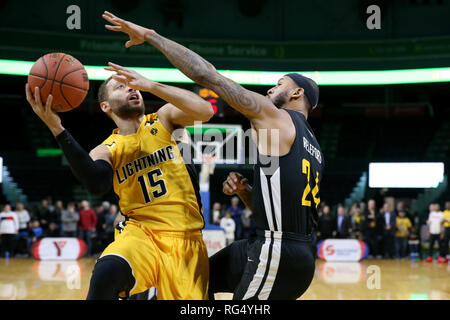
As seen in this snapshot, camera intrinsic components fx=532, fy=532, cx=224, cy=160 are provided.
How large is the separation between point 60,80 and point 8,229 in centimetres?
1079

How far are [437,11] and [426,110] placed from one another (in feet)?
Answer: 11.7

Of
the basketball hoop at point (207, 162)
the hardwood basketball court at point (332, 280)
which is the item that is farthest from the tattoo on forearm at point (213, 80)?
the basketball hoop at point (207, 162)

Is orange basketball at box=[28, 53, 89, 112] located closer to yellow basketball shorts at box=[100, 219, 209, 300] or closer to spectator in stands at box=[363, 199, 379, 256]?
yellow basketball shorts at box=[100, 219, 209, 300]

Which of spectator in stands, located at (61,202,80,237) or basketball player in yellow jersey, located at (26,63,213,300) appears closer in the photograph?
basketball player in yellow jersey, located at (26,63,213,300)

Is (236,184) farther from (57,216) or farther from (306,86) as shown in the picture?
(57,216)

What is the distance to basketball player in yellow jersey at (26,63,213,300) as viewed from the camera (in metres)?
3.26

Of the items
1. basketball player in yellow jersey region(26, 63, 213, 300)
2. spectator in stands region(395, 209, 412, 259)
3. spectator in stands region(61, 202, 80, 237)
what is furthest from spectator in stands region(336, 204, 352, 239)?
basketball player in yellow jersey region(26, 63, 213, 300)

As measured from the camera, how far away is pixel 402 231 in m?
14.4

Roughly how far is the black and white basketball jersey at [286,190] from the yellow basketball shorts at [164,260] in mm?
584

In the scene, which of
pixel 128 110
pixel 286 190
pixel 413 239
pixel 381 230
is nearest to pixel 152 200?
pixel 128 110

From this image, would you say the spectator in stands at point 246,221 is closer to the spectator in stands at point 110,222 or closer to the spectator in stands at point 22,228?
the spectator in stands at point 110,222

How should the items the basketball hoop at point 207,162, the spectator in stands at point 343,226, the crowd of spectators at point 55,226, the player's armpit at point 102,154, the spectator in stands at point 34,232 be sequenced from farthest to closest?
the spectator in stands at point 343,226 → the spectator in stands at point 34,232 → the crowd of spectators at point 55,226 → the basketball hoop at point 207,162 → the player's armpit at point 102,154

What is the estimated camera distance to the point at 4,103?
64.2 feet

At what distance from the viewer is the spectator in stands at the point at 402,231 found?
1439 centimetres
